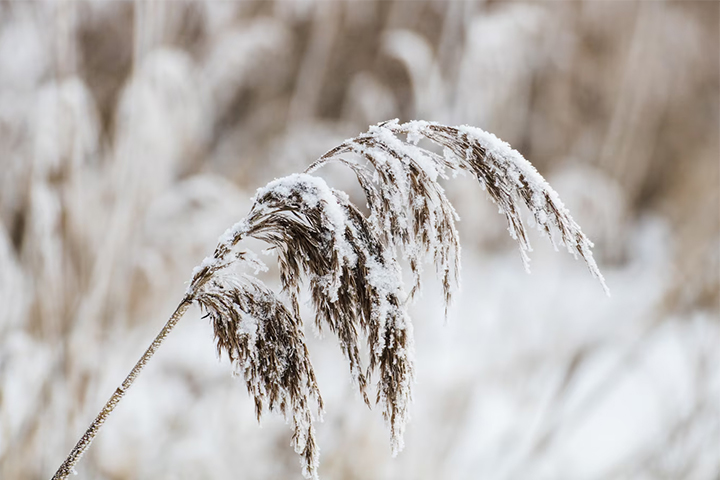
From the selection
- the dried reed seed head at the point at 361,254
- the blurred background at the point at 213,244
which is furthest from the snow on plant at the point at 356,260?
the blurred background at the point at 213,244

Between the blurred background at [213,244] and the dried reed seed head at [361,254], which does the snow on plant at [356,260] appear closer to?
the dried reed seed head at [361,254]

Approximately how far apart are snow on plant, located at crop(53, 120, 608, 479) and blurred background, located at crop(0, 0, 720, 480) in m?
1.22

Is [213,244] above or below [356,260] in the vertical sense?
above

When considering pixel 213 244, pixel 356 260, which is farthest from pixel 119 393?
pixel 213 244

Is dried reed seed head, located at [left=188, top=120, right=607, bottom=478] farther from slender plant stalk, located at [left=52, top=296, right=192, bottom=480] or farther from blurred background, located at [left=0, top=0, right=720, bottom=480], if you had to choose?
blurred background, located at [left=0, top=0, right=720, bottom=480]

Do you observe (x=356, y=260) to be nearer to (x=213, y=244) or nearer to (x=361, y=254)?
(x=361, y=254)

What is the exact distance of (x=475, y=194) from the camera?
2654 millimetres

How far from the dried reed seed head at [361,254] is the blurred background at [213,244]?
4.04 feet

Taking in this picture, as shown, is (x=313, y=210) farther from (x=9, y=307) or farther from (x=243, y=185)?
(x=243, y=185)

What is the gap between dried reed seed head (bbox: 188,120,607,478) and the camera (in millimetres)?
625

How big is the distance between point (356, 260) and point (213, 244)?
7.33 feet

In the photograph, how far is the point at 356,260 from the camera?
63cm

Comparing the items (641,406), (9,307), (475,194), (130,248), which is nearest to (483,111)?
(475,194)

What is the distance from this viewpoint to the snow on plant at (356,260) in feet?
2.05
